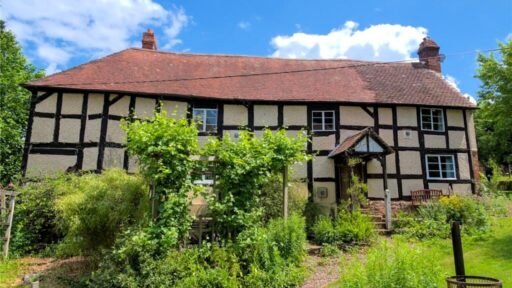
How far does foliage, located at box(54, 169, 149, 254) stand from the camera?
8102mm

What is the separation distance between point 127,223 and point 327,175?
9031mm

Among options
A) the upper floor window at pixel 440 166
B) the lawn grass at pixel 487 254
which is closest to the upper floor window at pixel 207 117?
the lawn grass at pixel 487 254

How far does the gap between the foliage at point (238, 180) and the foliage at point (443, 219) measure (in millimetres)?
5694

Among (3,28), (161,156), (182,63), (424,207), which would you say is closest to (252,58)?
(182,63)

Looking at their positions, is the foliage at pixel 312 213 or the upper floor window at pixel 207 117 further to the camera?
the upper floor window at pixel 207 117

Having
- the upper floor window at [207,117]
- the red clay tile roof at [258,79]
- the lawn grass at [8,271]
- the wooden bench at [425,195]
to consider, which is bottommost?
the lawn grass at [8,271]

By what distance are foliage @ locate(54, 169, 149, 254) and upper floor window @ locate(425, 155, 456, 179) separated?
40.2ft

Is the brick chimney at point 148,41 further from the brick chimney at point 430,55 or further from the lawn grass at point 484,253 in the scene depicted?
the lawn grass at point 484,253

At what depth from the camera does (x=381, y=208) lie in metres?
14.6

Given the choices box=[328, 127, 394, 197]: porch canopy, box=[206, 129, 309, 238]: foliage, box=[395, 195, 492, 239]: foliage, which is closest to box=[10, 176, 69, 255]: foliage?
box=[206, 129, 309, 238]: foliage

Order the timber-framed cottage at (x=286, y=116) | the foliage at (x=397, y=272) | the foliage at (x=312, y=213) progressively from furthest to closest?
the timber-framed cottage at (x=286, y=116) < the foliage at (x=312, y=213) < the foliage at (x=397, y=272)

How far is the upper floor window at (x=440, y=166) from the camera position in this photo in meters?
15.7

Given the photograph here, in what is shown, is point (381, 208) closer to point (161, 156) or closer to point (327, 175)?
point (327, 175)

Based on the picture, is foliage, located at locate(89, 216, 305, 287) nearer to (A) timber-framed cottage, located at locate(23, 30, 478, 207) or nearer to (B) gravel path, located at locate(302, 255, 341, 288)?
(B) gravel path, located at locate(302, 255, 341, 288)
